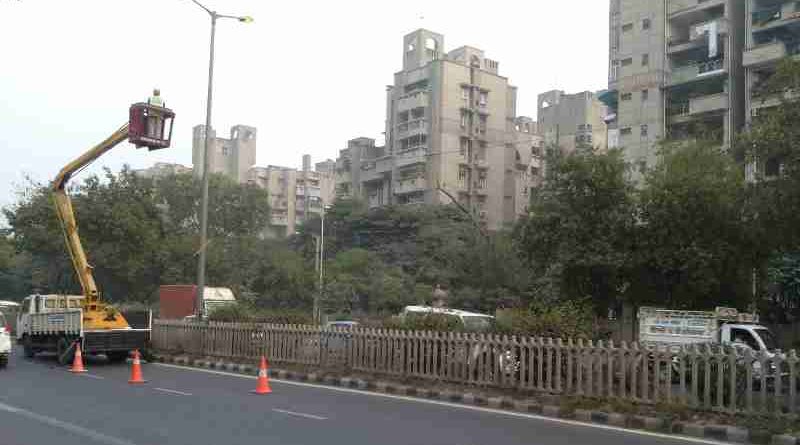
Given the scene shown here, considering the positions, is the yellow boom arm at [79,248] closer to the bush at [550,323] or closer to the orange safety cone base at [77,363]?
the orange safety cone base at [77,363]

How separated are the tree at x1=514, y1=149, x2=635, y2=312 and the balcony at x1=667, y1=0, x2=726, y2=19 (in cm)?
2445

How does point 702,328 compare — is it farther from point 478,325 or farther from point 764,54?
point 764,54

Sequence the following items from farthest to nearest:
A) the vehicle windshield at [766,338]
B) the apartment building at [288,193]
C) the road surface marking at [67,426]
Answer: the apartment building at [288,193] → the vehicle windshield at [766,338] → the road surface marking at [67,426]

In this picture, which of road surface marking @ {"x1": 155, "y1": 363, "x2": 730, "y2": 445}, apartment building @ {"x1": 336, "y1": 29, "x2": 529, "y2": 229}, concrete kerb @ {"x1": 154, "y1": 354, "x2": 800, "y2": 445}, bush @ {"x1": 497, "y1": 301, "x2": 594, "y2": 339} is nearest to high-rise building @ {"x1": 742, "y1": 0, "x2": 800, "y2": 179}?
apartment building @ {"x1": 336, "y1": 29, "x2": 529, "y2": 229}

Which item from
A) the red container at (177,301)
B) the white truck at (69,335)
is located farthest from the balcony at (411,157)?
the white truck at (69,335)

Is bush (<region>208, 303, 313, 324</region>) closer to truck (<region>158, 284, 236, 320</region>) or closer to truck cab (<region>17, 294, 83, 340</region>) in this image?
truck cab (<region>17, 294, 83, 340</region>)

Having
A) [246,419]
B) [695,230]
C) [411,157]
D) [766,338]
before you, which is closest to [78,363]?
[246,419]

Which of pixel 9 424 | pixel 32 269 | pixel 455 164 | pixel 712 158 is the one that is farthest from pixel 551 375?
pixel 455 164

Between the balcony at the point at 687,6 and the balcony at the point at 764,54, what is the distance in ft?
15.4

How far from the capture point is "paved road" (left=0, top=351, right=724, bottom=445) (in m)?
9.80

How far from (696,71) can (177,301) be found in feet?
105

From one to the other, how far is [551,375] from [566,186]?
12191 millimetres

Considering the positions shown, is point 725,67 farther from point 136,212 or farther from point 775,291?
point 136,212

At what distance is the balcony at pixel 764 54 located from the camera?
40344 mm
